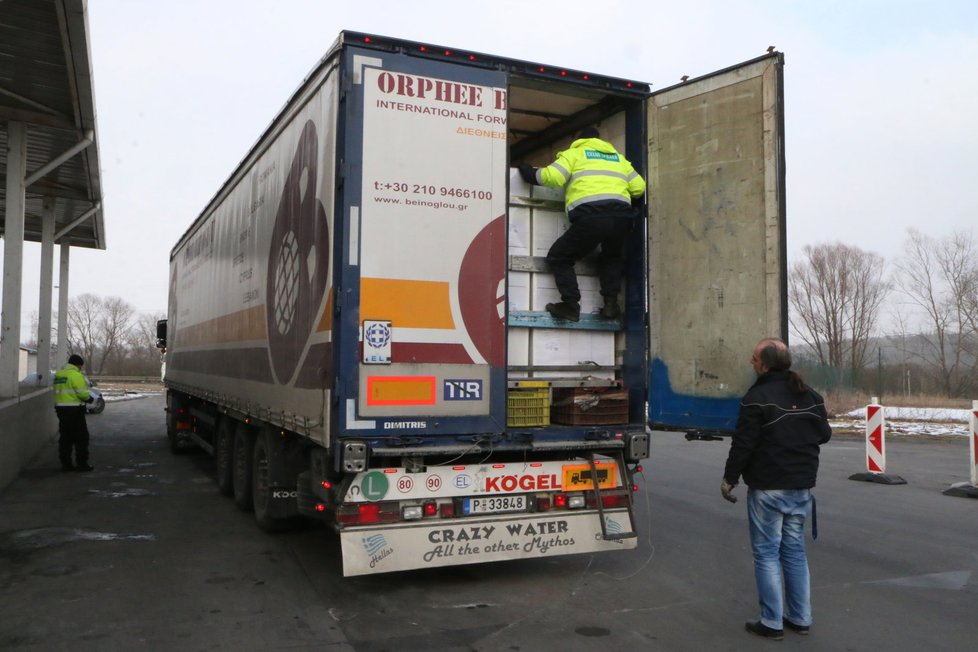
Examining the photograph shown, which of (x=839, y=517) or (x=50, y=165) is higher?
(x=50, y=165)

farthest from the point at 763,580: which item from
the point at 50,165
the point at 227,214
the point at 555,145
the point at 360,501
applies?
the point at 50,165

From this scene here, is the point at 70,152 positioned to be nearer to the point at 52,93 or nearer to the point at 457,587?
the point at 52,93

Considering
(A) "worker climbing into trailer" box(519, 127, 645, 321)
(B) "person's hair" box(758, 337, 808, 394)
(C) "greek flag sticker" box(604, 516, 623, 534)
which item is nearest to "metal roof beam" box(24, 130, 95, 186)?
(A) "worker climbing into trailer" box(519, 127, 645, 321)

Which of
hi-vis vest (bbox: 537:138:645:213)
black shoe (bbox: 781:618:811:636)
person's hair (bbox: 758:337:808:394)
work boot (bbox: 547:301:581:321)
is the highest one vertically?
hi-vis vest (bbox: 537:138:645:213)

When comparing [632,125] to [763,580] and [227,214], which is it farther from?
[227,214]

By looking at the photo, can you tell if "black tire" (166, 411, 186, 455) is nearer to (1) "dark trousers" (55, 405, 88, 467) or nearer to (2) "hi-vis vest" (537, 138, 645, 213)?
(1) "dark trousers" (55, 405, 88, 467)

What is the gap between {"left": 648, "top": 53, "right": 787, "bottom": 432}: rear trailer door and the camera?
5.84 metres

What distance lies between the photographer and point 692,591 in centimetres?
Answer: 567

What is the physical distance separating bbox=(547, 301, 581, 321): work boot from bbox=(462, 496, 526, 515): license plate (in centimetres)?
144

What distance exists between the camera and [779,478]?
464 cm

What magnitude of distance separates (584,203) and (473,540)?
8.65 feet

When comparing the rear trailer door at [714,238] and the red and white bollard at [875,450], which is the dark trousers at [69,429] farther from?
the red and white bollard at [875,450]

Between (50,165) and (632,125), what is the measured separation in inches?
426

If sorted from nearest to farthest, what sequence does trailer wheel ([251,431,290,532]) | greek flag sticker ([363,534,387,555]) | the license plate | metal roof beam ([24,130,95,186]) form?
greek flag sticker ([363,534,387,555]) → the license plate → trailer wheel ([251,431,290,532]) → metal roof beam ([24,130,95,186])
